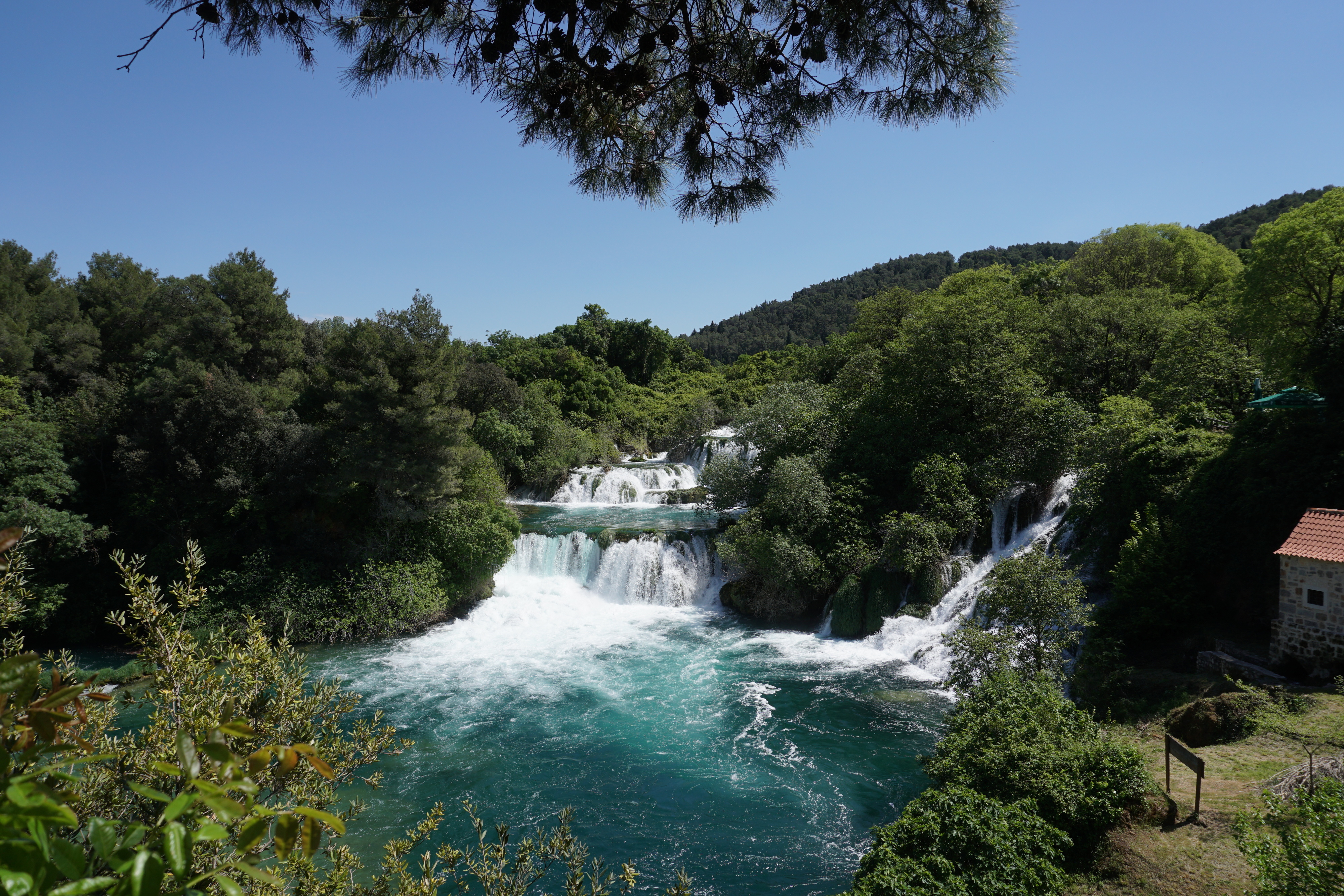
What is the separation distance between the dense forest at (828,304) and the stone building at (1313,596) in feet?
196

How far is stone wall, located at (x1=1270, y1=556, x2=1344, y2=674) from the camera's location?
30.2 feet

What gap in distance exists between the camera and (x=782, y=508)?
18.6m

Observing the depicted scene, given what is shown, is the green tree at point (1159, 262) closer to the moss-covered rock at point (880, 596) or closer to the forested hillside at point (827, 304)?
the moss-covered rock at point (880, 596)

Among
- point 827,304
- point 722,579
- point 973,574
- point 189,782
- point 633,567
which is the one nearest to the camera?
point 189,782

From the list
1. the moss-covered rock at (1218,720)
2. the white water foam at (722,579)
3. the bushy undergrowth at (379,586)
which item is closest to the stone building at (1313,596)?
the moss-covered rock at (1218,720)

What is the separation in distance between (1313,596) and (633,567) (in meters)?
15.4

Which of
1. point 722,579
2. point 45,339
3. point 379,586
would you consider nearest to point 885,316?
point 722,579

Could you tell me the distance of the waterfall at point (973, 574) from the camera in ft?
49.2

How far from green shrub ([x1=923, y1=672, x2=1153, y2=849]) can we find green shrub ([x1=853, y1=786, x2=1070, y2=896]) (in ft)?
1.20

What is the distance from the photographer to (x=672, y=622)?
18656 millimetres

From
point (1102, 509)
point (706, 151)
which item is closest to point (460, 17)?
point (706, 151)

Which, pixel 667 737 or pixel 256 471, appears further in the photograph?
pixel 256 471

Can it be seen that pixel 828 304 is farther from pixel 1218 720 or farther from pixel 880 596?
pixel 1218 720

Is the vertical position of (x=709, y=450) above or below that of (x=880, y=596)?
above
